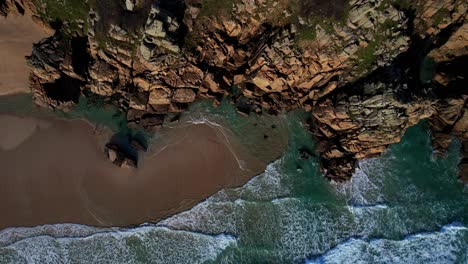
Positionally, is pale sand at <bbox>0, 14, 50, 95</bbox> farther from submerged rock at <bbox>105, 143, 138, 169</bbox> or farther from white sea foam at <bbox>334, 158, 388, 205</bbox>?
white sea foam at <bbox>334, 158, 388, 205</bbox>

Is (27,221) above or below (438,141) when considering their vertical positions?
below

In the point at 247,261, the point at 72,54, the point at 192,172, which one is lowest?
the point at 247,261

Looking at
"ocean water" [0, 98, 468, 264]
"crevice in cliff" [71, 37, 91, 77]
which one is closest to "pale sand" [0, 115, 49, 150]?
"crevice in cliff" [71, 37, 91, 77]

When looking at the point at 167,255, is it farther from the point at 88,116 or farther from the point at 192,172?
the point at 88,116

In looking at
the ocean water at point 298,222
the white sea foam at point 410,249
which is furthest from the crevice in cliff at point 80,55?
the white sea foam at point 410,249

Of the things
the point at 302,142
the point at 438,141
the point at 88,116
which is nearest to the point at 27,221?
the point at 88,116
